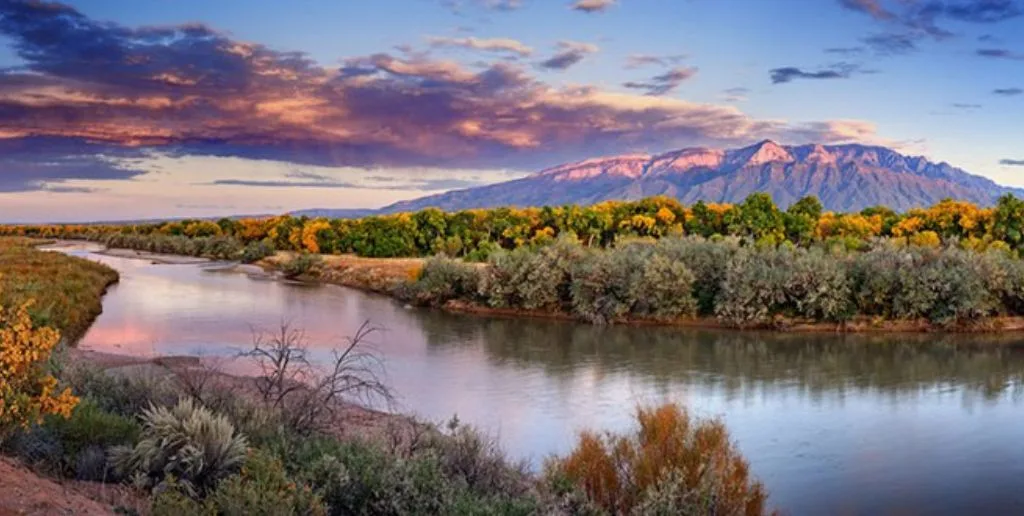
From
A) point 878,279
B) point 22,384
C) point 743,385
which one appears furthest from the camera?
point 878,279

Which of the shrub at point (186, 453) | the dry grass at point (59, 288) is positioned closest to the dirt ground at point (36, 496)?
the shrub at point (186, 453)

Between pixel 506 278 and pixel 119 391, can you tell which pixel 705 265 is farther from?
pixel 119 391

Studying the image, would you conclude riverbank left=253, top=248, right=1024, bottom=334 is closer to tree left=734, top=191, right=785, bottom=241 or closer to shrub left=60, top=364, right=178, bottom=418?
shrub left=60, top=364, right=178, bottom=418

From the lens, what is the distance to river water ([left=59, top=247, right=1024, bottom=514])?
14.5 m

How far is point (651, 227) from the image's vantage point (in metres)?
65.4

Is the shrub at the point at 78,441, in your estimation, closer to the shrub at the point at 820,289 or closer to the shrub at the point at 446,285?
the shrub at the point at 820,289

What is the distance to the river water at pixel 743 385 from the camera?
1455 centimetres

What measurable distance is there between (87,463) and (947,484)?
12762mm

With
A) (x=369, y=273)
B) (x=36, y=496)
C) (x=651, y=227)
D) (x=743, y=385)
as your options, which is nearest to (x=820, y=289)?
(x=743, y=385)

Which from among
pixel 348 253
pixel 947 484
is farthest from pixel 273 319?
pixel 348 253

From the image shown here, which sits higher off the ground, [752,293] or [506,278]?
[506,278]

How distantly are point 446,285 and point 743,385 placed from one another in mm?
20395

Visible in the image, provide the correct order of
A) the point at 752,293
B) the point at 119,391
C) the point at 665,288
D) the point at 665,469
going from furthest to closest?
1. the point at 665,288
2. the point at 752,293
3. the point at 119,391
4. the point at 665,469

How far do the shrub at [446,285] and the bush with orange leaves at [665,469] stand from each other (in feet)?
94.5
